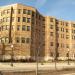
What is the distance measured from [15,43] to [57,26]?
30.2 metres

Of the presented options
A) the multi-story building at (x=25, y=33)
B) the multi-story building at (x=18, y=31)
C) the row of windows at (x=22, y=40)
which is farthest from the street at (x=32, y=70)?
the row of windows at (x=22, y=40)

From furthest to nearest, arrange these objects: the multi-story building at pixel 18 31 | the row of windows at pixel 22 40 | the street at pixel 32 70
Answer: the row of windows at pixel 22 40, the multi-story building at pixel 18 31, the street at pixel 32 70

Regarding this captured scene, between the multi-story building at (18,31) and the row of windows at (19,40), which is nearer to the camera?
the multi-story building at (18,31)

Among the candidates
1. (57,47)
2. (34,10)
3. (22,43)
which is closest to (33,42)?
(22,43)

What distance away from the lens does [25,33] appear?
85875 millimetres

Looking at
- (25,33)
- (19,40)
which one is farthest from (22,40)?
(25,33)

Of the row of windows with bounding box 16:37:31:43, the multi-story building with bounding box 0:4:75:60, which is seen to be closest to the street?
the multi-story building with bounding box 0:4:75:60

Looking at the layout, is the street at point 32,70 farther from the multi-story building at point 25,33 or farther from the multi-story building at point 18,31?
the multi-story building at point 18,31

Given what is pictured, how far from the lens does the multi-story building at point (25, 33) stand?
275 ft

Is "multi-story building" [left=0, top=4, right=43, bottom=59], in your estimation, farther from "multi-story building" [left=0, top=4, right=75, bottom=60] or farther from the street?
the street

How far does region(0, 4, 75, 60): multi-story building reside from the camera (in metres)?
83.7

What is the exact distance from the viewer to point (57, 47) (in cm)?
10456

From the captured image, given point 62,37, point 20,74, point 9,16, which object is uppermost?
point 9,16

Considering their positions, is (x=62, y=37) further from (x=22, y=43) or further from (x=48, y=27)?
(x=22, y=43)
